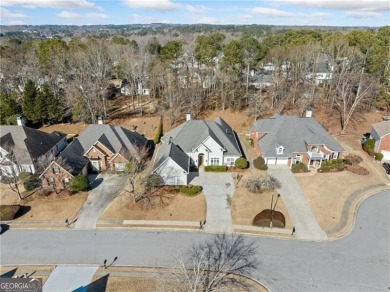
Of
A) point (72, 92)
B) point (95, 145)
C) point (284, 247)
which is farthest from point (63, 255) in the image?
point (72, 92)

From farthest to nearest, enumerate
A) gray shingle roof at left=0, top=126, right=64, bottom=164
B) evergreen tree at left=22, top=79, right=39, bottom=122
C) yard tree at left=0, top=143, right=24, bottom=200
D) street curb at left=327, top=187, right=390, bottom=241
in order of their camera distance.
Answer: evergreen tree at left=22, top=79, right=39, bottom=122 → gray shingle roof at left=0, top=126, right=64, bottom=164 → yard tree at left=0, top=143, right=24, bottom=200 → street curb at left=327, top=187, right=390, bottom=241

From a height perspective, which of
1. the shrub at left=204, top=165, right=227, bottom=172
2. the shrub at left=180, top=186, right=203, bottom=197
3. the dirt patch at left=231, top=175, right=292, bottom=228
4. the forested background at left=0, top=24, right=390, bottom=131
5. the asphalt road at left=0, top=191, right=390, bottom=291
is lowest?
the asphalt road at left=0, top=191, right=390, bottom=291

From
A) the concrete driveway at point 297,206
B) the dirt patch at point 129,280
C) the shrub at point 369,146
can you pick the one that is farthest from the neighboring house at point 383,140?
the dirt patch at point 129,280

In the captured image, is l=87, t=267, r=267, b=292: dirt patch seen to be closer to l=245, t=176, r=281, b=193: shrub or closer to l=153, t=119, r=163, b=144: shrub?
l=245, t=176, r=281, b=193: shrub

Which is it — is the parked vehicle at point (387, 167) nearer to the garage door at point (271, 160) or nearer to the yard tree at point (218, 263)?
the garage door at point (271, 160)

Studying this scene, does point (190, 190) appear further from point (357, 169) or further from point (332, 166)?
point (357, 169)

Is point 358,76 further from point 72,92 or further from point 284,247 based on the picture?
point 72,92

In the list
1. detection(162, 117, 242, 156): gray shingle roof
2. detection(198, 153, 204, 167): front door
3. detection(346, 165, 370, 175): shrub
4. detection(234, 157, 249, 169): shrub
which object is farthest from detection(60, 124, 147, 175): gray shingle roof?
detection(346, 165, 370, 175): shrub
